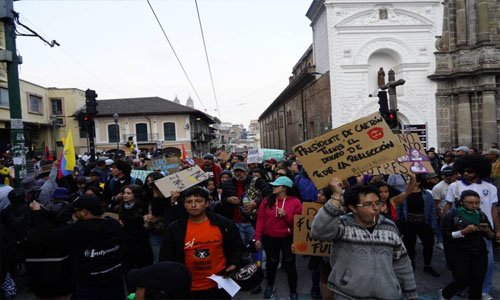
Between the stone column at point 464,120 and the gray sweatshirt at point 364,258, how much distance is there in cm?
1856

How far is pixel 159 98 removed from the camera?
1666 inches

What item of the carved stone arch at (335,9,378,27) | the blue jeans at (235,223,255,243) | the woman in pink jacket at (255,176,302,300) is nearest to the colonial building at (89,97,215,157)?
the carved stone arch at (335,9,378,27)

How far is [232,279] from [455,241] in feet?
8.71

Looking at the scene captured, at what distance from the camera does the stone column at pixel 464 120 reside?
18297mm

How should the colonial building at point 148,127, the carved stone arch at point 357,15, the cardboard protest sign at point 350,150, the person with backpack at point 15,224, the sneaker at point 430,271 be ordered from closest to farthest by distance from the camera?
the cardboard protest sign at point 350,150 < the person with backpack at point 15,224 < the sneaker at point 430,271 < the carved stone arch at point 357,15 < the colonial building at point 148,127

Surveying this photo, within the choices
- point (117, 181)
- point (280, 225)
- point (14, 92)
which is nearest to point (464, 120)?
point (280, 225)

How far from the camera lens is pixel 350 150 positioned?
3590 mm

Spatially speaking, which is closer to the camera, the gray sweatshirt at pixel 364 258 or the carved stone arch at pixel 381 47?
the gray sweatshirt at pixel 364 258

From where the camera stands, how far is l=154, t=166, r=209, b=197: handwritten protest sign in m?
4.60

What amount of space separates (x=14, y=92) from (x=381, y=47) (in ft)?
53.8

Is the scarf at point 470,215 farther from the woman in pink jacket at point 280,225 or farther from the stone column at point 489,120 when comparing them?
the stone column at point 489,120

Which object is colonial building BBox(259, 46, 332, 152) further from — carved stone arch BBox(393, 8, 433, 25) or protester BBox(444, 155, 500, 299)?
protester BBox(444, 155, 500, 299)

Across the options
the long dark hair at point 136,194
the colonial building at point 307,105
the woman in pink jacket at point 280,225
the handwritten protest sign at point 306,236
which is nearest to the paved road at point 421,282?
the woman in pink jacket at point 280,225

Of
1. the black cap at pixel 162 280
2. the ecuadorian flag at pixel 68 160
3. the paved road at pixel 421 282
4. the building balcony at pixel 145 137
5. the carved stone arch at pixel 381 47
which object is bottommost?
the paved road at pixel 421 282
